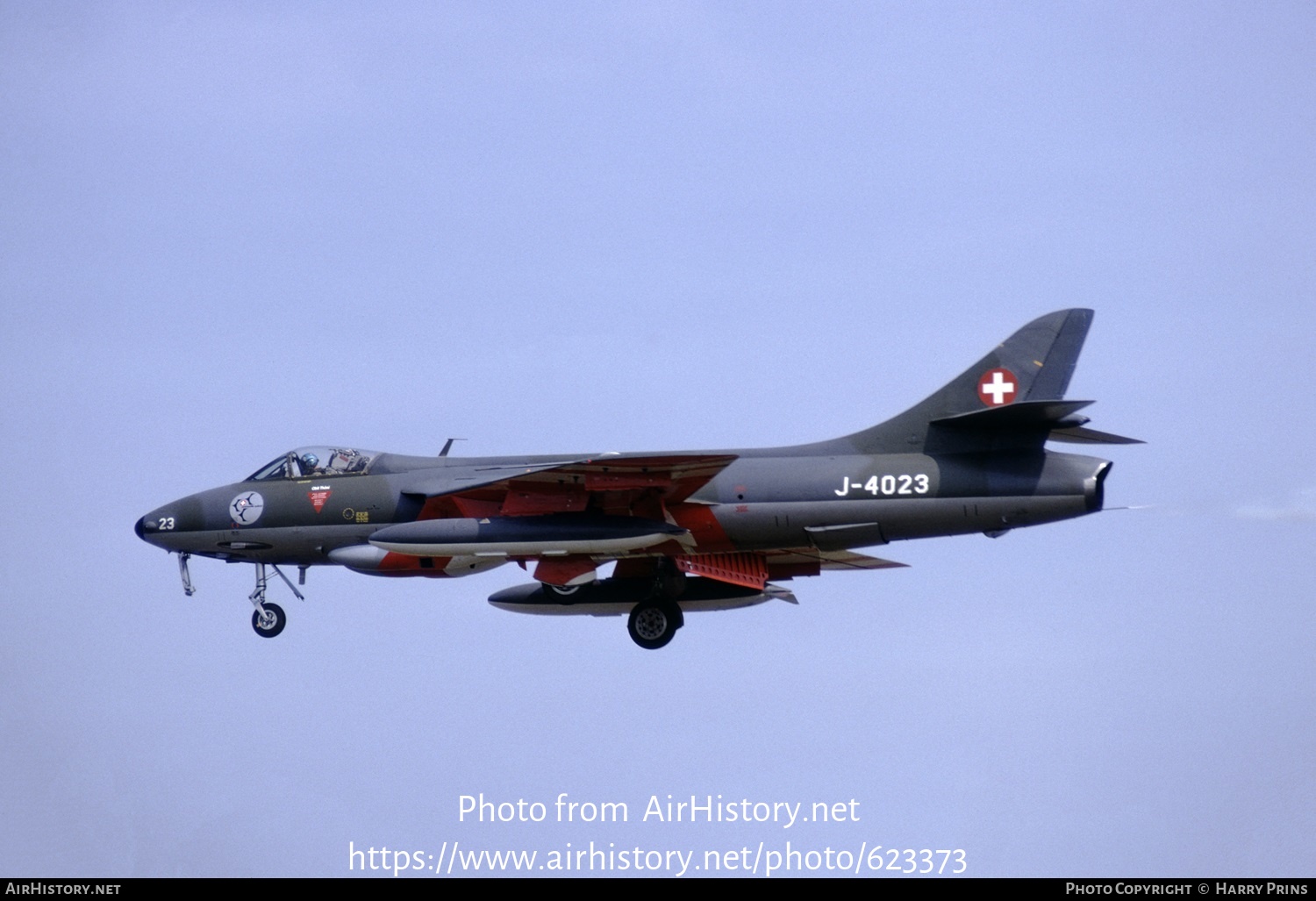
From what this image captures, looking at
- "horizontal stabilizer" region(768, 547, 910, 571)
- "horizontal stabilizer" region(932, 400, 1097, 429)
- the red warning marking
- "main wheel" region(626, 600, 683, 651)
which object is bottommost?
"main wheel" region(626, 600, 683, 651)

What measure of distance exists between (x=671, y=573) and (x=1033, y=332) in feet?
20.2

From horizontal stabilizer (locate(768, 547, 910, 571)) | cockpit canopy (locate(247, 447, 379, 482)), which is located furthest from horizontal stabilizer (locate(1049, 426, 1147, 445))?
cockpit canopy (locate(247, 447, 379, 482))

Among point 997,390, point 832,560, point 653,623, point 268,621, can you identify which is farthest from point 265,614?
point 997,390

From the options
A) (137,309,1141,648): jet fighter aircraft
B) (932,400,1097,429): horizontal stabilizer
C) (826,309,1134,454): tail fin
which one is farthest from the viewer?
(826,309,1134,454): tail fin

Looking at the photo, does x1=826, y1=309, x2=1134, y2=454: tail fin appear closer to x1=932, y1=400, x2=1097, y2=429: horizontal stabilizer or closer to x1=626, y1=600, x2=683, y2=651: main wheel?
x1=932, y1=400, x2=1097, y2=429: horizontal stabilizer

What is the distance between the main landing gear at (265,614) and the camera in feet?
95.4

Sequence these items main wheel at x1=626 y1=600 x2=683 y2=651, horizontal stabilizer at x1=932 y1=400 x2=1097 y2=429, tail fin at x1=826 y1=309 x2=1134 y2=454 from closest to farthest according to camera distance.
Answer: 1. horizontal stabilizer at x1=932 y1=400 x2=1097 y2=429
2. tail fin at x1=826 y1=309 x2=1134 y2=454
3. main wheel at x1=626 y1=600 x2=683 y2=651

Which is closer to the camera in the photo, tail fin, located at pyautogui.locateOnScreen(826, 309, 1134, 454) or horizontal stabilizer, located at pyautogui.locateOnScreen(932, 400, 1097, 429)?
horizontal stabilizer, located at pyautogui.locateOnScreen(932, 400, 1097, 429)

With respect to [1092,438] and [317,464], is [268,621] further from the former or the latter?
[1092,438]

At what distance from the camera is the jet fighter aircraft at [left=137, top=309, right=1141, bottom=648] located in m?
25.5

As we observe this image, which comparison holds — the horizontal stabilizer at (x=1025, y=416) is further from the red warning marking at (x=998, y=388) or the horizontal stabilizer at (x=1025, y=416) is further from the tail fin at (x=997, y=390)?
the red warning marking at (x=998, y=388)

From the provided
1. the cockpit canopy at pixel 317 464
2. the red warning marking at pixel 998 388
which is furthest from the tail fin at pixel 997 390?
the cockpit canopy at pixel 317 464

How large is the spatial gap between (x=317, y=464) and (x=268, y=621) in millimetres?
2502
